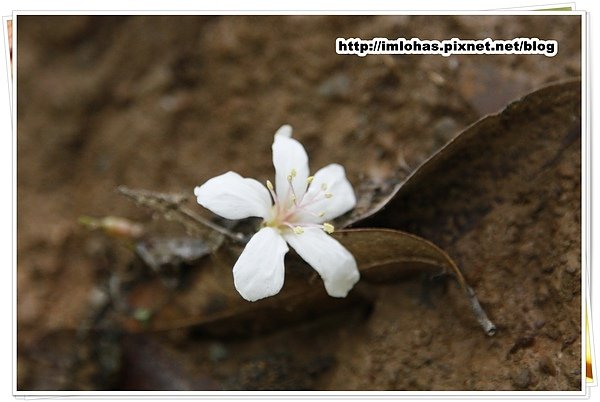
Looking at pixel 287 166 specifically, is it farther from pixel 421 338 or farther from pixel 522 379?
pixel 522 379

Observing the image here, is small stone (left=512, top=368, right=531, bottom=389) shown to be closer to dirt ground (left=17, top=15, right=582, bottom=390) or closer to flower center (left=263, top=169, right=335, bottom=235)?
dirt ground (left=17, top=15, right=582, bottom=390)

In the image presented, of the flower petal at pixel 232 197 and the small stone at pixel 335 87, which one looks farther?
the small stone at pixel 335 87

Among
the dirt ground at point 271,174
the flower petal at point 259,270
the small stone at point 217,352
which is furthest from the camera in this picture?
the small stone at point 217,352

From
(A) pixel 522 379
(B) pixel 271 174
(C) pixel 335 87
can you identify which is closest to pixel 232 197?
(B) pixel 271 174

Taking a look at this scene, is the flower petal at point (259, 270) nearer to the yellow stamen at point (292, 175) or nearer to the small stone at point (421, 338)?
the yellow stamen at point (292, 175)

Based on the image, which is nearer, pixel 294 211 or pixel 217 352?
pixel 294 211

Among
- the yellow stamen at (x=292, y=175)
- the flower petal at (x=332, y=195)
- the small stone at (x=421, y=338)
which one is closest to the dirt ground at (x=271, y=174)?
the small stone at (x=421, y=338)

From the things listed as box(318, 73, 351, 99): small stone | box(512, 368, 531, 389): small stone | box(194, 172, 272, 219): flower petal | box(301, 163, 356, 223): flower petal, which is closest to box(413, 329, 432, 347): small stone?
box(512, 368, 531, 389): small stone
